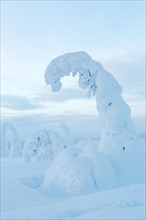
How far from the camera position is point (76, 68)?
14.8 meters

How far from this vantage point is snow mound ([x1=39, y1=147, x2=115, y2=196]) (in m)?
11.2

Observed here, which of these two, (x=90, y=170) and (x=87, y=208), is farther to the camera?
(x=90, y=170)

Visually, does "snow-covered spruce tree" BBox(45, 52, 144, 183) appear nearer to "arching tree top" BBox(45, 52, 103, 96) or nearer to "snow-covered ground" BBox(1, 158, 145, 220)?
"arching tree top" BBox(45, 52, 103, 96)

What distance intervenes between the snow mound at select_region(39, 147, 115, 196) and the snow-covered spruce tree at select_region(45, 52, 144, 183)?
A: 1284mm

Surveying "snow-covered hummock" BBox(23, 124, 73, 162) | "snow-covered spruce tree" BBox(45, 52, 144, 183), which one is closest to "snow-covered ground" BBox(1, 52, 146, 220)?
"snow-covered spruce tree" BBox(45, 52, 144, 183)

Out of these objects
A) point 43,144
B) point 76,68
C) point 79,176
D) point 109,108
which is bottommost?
point 79,176

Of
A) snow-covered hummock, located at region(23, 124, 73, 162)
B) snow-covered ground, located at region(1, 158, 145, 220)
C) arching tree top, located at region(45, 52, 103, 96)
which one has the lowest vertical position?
snow-covered ground, located at region(1, 158, 145, 220)

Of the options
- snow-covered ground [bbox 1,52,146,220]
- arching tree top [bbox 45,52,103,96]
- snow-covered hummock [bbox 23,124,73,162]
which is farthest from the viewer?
snow-covered hummock [bbox 23,124,73,162]

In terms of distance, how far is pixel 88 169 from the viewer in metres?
11.6

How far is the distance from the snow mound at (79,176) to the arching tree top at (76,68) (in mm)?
3700

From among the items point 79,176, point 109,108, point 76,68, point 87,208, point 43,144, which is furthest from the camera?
point 43,144

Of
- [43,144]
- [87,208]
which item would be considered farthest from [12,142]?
[87,208]

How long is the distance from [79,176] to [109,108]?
155 inches

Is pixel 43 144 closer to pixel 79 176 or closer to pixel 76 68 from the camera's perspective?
pixel 76 68
